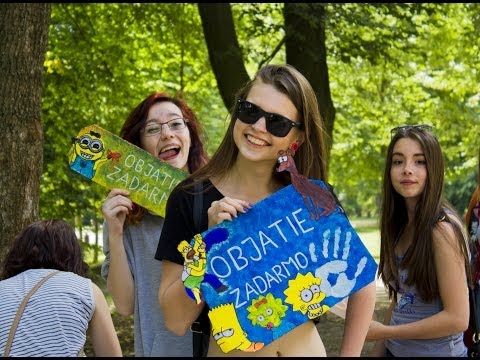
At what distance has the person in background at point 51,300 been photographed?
2.91m

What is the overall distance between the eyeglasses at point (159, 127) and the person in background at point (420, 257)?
1.05m

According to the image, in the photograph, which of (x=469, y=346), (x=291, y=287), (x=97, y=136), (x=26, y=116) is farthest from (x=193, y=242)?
(x=26, y=116)

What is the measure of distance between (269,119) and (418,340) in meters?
1.51

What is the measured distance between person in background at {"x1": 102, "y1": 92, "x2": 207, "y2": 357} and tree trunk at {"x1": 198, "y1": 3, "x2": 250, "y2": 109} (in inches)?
240

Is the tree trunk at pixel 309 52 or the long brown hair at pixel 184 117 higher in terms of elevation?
the tree trunk at pixel 309 52

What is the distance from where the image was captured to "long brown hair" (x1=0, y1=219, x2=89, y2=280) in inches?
126

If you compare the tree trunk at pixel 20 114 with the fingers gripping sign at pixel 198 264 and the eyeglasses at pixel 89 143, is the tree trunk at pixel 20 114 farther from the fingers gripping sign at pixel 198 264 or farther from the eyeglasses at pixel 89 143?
the fingers gripping sign at pixel 198 264

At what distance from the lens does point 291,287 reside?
7.16 feet

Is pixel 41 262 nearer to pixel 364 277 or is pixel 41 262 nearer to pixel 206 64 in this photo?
pixel 364 277

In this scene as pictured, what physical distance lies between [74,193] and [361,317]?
10.4 m

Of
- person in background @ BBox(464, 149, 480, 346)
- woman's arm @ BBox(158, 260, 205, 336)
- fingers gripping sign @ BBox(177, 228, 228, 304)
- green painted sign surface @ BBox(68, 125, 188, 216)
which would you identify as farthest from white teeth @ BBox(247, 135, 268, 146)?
person in background @ BBox(464, 149, 480, 346)

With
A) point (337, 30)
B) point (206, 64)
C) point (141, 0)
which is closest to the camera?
point (337, 30)

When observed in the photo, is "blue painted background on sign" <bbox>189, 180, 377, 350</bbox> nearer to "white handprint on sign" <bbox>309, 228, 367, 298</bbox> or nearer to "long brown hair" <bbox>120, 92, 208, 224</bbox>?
"white handprint on sign" <bbox>309, 228, 367, 298</bbox>

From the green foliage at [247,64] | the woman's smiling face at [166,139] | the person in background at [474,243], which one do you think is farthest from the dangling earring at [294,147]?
the green foliage at [247,64]
